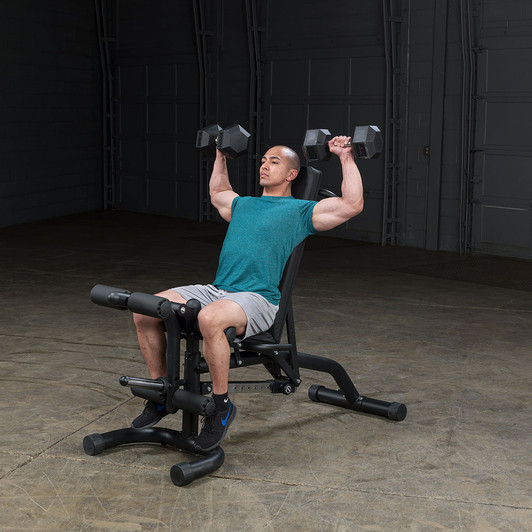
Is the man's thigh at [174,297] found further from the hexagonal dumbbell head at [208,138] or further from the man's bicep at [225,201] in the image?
→ the hexagonal dumbbell head at [208,138]

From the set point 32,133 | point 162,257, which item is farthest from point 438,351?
point 32,133

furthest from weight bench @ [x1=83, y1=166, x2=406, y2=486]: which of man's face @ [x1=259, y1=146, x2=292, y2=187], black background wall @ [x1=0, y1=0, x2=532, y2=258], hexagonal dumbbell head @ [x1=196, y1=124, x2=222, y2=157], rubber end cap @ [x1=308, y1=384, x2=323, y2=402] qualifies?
black background wall @ [x1=0, y1=0, x2=532, y2=258]

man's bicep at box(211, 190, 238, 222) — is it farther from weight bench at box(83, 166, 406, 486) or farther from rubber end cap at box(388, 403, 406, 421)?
rubber end cap at box(388, 403, 406, 421)

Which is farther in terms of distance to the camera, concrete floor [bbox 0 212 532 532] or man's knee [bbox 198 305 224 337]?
man's knee [bbox 198 305 224 337]

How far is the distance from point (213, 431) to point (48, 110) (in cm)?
867

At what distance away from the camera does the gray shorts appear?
11.2 feet

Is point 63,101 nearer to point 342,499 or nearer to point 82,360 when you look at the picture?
point 82,360

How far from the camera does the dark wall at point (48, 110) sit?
10492mm

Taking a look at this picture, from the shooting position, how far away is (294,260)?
12.0 ft

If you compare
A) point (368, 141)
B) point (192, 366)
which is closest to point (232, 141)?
point (368, 141)

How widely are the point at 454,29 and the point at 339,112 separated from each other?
5.22ft

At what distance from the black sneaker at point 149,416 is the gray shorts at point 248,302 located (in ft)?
1.48

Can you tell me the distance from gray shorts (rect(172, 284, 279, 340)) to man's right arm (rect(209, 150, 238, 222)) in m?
0.42

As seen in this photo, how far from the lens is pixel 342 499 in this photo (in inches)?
120
